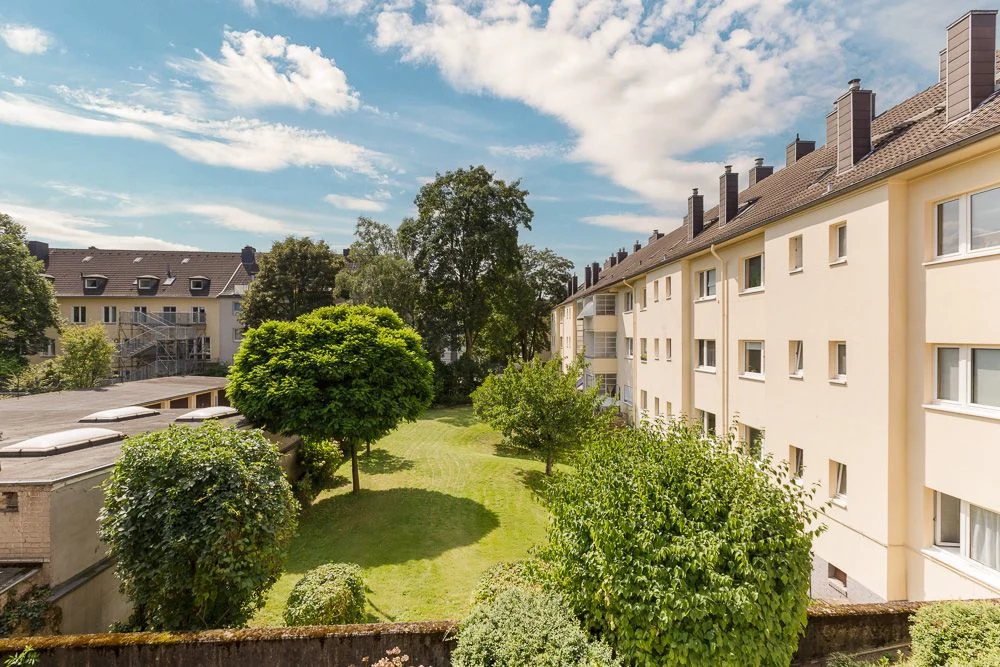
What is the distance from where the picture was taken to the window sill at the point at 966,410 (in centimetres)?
872

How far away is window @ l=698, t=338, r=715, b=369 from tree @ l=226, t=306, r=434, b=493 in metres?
12.1

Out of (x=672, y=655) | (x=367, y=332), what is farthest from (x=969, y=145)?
(x=367, y=332)

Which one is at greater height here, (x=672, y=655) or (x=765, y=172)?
(x=765, y=172)

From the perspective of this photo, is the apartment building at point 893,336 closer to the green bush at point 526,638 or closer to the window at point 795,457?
the window at point 795,457

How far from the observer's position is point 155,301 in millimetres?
50219

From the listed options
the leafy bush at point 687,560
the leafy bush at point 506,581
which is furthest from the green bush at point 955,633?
the leafy bush at point 506,581

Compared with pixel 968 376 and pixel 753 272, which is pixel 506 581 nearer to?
pixel 968 376

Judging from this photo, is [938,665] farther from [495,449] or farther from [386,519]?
[495,449]

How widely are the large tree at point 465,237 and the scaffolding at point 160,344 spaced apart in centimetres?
2545

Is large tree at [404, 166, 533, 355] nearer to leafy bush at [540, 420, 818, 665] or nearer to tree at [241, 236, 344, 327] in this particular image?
tree at [241, 236, 344, 327]

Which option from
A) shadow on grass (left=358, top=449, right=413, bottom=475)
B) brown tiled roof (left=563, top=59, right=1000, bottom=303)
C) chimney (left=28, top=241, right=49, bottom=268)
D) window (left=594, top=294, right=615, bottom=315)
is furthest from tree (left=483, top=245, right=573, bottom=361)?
chimney (left=28, top=241, right=49, bottom=268)

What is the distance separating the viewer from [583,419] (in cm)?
2266

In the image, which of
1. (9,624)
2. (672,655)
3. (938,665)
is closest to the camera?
(672,655)

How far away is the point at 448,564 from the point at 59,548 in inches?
379
